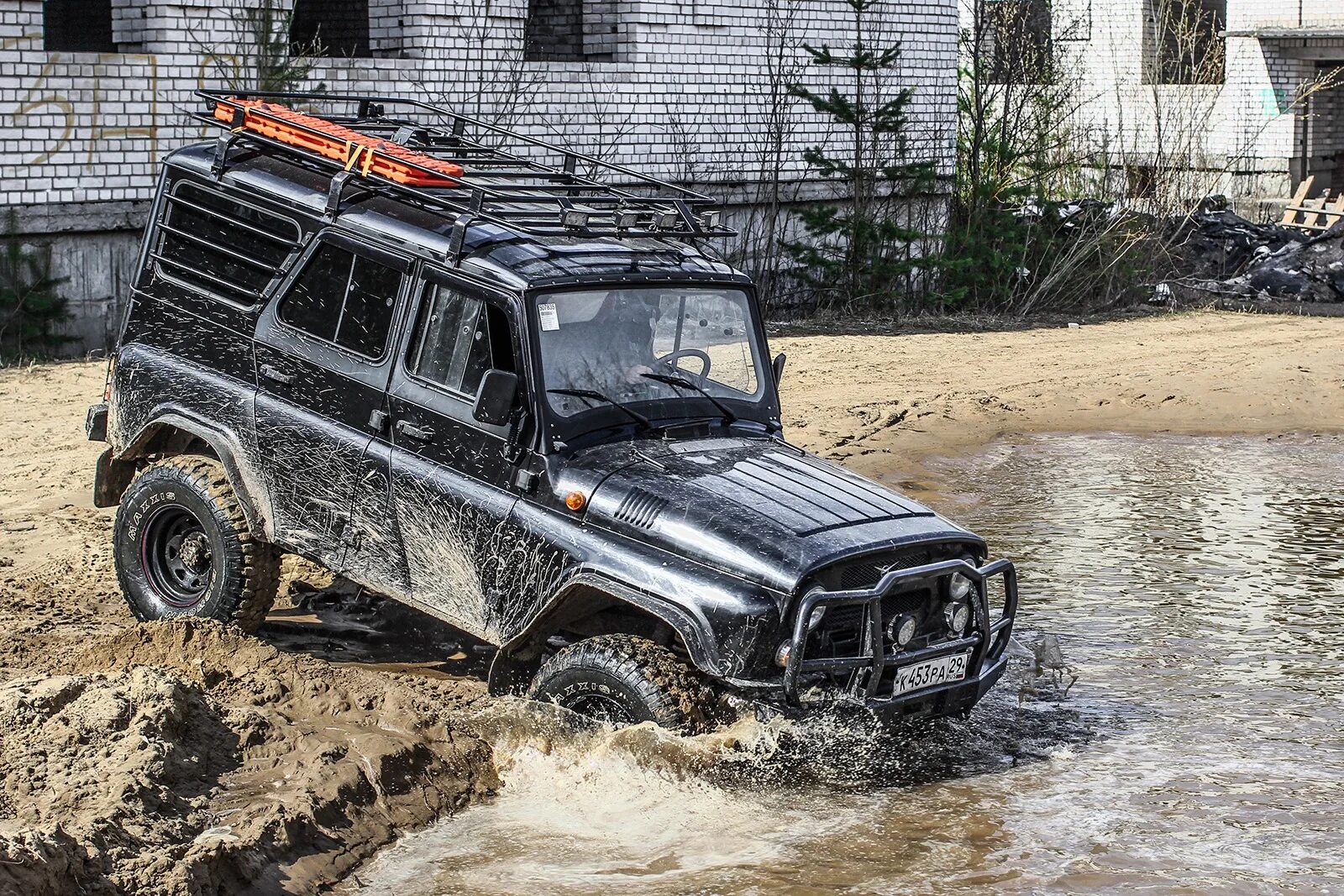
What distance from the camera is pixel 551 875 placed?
211 inches

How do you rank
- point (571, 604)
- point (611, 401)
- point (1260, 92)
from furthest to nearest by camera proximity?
point (1260, 92) → point (611, 401) → point (571, 604)

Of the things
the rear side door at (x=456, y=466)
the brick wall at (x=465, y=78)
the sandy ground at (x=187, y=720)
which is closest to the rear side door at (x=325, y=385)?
the rear side door at (x=456, y=466)

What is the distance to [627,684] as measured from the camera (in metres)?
5.60

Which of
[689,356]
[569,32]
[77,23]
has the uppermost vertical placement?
[77,23]

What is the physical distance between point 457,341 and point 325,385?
708 mm

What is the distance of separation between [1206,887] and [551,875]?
227 cm

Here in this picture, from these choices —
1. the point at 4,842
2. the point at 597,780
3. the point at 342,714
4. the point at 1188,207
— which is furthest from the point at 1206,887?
the point at 1188,207

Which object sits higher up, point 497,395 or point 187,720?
point 497,395

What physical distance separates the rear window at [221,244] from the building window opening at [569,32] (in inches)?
428

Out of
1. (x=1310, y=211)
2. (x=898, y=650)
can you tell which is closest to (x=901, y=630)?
(x=898, y=650)

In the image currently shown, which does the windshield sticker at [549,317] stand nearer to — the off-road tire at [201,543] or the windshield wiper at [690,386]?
the windshield wiper at [690,386]

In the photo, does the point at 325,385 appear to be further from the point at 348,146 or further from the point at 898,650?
the point at 898,650

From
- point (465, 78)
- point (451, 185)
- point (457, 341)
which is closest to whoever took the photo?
point (457, 341)

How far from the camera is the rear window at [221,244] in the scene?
272 inches
